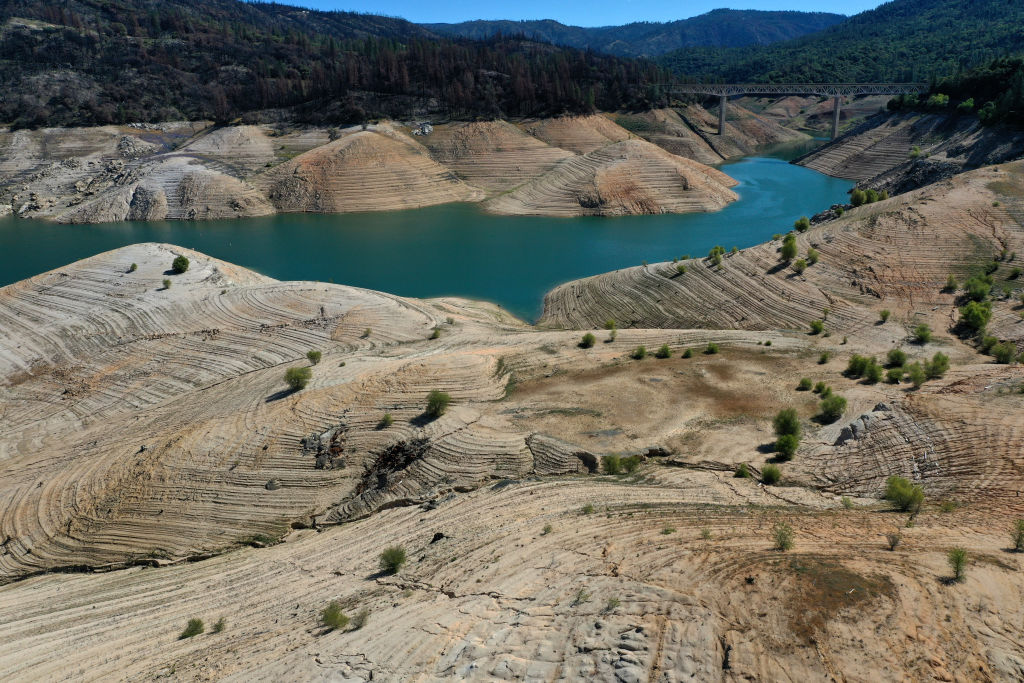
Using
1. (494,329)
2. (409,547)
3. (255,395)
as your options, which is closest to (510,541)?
(409,547)

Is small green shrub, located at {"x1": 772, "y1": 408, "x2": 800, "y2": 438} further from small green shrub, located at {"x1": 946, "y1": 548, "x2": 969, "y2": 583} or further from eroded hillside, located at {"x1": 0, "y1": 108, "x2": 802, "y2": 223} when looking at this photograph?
eroded hillside, located at {"x1": 0, "y1": 108, "x2": 802, "y2": 223}

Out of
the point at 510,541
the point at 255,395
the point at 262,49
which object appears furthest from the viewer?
the point at 262,49

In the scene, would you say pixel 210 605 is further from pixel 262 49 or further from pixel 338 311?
pixel 262 49

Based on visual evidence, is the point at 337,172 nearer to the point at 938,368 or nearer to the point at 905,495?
the point at 938,368

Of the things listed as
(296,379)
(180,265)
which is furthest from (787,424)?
(180,265)

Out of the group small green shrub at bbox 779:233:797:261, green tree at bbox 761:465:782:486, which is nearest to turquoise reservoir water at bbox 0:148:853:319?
small green shrub at bbox 779:233:797:261
